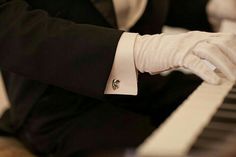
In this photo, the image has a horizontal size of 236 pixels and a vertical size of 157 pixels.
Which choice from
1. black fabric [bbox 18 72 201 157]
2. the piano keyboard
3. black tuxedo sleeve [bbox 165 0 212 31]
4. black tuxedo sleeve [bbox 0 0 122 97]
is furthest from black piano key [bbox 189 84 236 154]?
black tuxedo sleeve [bbox 165 0 212 31]

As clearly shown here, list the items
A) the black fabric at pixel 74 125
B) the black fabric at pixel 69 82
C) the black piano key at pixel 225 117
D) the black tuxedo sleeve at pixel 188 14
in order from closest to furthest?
the black piano key at pixel 225 117, the black fabric at pixel 69 82, the black fabric at pixel 74 125, the black tuxedo sleeve at pixel 188 14

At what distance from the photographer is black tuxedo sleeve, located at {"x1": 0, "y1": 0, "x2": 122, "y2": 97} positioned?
0.73 meters

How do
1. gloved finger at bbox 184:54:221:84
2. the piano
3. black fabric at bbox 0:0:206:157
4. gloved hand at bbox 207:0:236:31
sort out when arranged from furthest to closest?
gloved hand at bbox 207:0:236:31 → black fabric at bbox 0:0:206:157 → gloved finger at bbox 184:54:221:84 → the piano

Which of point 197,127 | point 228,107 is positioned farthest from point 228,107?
point 197,127

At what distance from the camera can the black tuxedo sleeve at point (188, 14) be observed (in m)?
1.21

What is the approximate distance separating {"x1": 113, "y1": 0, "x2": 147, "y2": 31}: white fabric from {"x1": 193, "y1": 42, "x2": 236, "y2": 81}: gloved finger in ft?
0.98

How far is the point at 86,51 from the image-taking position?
29.0 inches

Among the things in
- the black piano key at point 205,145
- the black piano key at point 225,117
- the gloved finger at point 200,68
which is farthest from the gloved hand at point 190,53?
the black piano key at point 205,145

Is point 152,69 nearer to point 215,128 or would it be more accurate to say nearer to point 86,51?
point 86,51

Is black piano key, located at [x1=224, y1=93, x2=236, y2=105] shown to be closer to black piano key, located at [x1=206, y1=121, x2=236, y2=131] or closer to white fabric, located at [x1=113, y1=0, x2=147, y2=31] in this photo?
black piano key, located at [x1=206, y1=121, x2=236, y2=131]

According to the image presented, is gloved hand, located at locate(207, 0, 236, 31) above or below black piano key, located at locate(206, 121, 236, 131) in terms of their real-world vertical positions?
A: below

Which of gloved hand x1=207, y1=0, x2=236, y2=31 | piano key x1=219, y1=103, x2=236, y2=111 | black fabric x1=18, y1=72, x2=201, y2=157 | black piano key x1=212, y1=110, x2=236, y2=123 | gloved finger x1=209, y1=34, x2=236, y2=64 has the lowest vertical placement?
black fabric x1=18, y1=72, x2=201, y2=157

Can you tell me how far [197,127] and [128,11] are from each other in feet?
1.78

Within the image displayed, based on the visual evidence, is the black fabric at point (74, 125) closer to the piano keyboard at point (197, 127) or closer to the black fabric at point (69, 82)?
the black fabric at point (69, 82)
